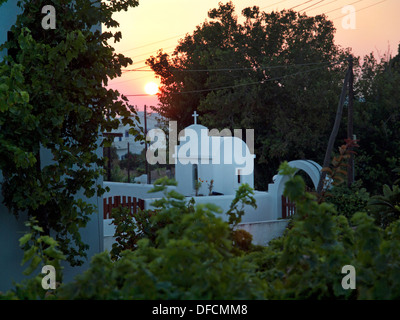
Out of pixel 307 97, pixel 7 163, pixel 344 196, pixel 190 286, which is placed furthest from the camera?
pixel 307 97

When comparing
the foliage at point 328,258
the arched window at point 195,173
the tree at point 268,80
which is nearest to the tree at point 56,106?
the foliage at point 328,258

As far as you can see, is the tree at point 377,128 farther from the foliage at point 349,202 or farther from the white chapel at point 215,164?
the foliage at point 349,202

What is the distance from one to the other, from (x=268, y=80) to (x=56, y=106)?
77.5 ft

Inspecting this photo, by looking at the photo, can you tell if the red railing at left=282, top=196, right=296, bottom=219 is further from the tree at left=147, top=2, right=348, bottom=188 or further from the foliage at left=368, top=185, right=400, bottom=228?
the foliage at left=368, top=185, right=400, bottom=228

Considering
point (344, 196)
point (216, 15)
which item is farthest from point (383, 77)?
point (344, 196)

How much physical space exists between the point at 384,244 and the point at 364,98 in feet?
87.7

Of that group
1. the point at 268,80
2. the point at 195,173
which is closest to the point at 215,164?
the point at 195,173

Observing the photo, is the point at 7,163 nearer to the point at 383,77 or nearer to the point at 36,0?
the point at 36,0

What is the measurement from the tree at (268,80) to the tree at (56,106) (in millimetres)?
21141

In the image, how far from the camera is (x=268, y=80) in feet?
90.8

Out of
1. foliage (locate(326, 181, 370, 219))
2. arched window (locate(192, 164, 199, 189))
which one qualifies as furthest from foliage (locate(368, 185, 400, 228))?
arched window (locate(192, 164, 199, 189))

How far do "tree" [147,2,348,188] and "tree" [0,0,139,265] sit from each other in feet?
69.4

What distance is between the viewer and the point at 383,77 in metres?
27.0

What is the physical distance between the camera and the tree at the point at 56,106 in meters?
4.66
